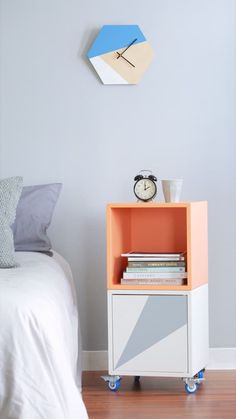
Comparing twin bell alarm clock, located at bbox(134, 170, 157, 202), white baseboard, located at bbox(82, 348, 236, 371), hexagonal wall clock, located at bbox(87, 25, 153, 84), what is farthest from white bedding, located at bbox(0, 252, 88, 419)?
hexagonal wall clock, located at bbox(87, 25, 153, 84)

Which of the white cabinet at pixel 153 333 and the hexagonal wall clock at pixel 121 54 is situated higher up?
the hexagonal wall clock at pixel 121 54

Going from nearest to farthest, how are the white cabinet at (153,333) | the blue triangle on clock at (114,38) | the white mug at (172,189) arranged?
the white cabinet at (153,333) → the white mug at (172,189) → the blue triangle on clock at (114,38)

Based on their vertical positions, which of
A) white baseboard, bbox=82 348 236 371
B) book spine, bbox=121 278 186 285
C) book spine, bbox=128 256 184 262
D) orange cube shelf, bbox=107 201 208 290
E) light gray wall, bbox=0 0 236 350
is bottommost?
white baseboard, bbox=82 348 236 371

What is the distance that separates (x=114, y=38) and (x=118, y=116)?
14.6 inches

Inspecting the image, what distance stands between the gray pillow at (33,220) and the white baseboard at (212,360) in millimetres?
648

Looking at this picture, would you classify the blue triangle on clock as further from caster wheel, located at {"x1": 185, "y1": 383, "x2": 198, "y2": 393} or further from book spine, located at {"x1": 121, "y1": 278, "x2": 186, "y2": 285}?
caster wheel, located at {"x1": 185, "y1": 383, "x2": 198, "y2": 393}

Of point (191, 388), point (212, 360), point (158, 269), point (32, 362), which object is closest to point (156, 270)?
point (158, 269)

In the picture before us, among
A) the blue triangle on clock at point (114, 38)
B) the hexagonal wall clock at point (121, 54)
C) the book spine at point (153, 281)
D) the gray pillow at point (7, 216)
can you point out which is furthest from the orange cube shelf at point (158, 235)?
the blue triangle on clock at point (114, 38)

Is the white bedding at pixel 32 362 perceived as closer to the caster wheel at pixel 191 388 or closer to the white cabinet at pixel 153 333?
the white cabinet at pixel 153 333

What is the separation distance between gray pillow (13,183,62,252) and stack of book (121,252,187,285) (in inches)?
15.9

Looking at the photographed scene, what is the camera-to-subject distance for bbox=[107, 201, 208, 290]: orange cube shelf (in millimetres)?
3492

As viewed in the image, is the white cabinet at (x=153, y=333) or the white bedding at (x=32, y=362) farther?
the white cabinet at (x=153, y=333)

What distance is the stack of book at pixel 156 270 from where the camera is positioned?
353 cm

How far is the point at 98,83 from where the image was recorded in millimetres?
3977
